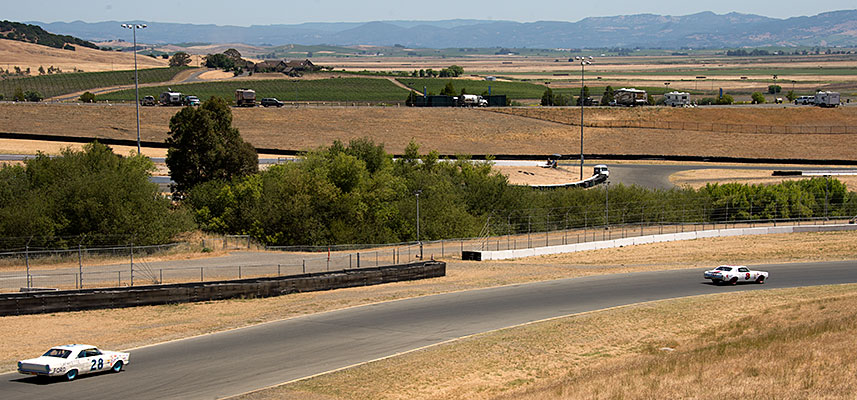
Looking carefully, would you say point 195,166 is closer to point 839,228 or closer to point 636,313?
point 636,313

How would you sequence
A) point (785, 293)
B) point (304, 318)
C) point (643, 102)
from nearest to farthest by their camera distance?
point (304, 318)
point (785, 293)
point (643, 102)

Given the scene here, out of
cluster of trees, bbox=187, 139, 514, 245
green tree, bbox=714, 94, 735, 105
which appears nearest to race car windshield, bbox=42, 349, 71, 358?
cluster of trees, bbox=187, 139, 514, 245

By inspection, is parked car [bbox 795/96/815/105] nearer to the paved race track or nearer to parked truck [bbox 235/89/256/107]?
parked truck [bbox 235/89/256/107]

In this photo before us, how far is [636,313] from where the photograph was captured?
3647cm

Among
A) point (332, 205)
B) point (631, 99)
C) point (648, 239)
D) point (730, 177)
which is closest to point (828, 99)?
point (631, 99)

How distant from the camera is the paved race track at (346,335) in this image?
25609 mm

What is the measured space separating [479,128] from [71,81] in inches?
3946

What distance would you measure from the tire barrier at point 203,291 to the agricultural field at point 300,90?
10582cm

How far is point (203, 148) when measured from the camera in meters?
63.9

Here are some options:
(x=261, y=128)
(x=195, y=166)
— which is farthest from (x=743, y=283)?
(x=261, y=128)

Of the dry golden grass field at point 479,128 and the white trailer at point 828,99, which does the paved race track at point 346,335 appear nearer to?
the dry golden grass field at point 479,128

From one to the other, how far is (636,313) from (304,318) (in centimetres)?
1408

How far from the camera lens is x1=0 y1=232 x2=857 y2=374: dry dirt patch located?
32.3 meters

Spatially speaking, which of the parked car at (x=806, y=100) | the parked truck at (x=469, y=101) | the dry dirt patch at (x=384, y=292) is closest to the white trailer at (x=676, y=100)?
the parked car at (x=806, y=100)
